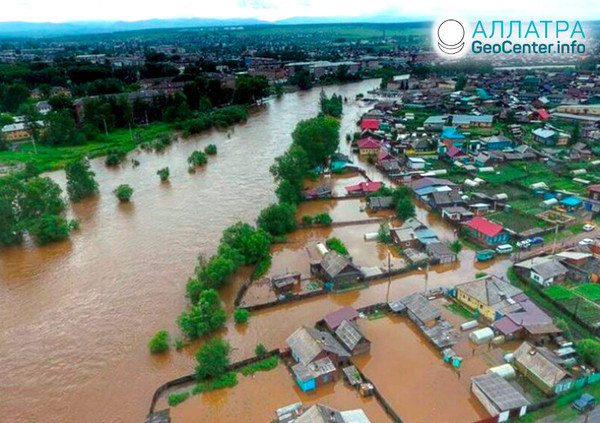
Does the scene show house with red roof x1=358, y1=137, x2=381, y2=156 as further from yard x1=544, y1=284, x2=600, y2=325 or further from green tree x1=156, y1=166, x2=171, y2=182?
yard x1=544, y1=284, x2=600, y2=325

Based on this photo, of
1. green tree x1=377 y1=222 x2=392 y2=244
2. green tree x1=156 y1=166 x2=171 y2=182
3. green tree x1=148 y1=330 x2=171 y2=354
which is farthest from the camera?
green tree x1=156 y1=166 x2=171 y2=182

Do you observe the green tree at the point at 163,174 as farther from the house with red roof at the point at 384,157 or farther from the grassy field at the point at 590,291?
the grassy field at the point at 590,291

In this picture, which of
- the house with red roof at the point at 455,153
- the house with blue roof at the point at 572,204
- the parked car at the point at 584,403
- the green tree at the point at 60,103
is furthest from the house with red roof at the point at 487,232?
the green tree at the point at 60,103

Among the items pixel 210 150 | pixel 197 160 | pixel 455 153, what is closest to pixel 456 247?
pixel 455 153

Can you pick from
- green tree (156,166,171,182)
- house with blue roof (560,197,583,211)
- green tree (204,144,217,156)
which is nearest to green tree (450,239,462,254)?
house with blue roof (560,197,583,211)

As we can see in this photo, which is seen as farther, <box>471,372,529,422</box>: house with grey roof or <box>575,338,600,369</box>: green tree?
<box>575,338,600,369</box>: green tree

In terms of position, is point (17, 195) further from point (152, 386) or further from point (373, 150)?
point (373, 150)
